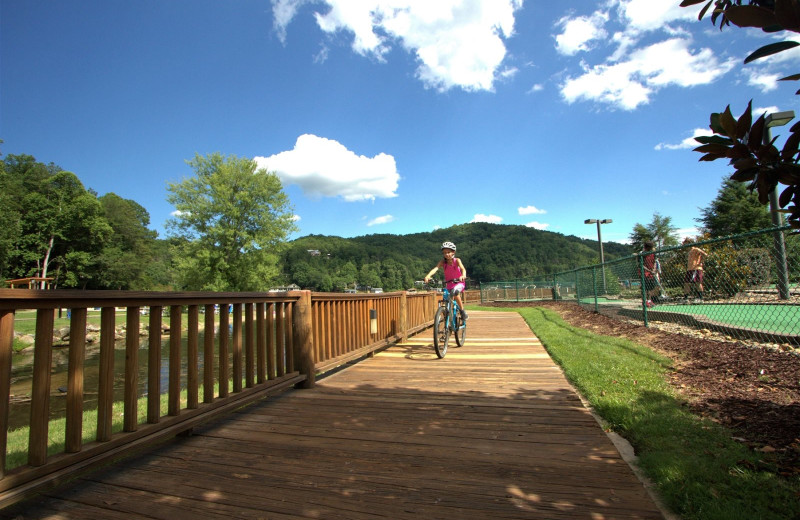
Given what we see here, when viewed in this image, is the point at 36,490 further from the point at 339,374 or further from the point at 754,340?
the point at 754,340

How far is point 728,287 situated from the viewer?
218 inches

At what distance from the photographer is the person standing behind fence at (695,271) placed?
6.22 m

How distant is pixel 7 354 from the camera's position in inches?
64.7

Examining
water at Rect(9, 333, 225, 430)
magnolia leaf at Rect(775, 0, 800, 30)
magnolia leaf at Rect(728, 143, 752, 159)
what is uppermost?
magnolia leaf at Rect(775, 0, 800, 30)

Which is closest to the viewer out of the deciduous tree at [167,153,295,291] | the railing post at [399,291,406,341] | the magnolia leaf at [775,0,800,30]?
the magnolia leaf at [775,0,800,30]

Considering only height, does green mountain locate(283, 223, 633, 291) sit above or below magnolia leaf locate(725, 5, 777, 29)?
above

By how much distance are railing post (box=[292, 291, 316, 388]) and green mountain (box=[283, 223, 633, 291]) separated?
55823 millimetres

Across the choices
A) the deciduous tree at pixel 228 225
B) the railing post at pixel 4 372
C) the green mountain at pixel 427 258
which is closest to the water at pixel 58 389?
the railing post at pixel 4 372

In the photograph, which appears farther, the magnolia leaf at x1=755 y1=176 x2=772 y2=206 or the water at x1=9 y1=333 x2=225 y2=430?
the water at x1=9 y1=333 x2=225 y2=430

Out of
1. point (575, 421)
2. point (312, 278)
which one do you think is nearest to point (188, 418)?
point (575, 421)

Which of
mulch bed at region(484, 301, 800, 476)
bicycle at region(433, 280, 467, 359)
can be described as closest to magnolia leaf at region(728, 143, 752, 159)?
mulch bed at region(484, 301, 800, 476)

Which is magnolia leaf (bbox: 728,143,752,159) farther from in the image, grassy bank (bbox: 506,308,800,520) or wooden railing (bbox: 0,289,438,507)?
wooden railing (bbox: 0,289,438,507)

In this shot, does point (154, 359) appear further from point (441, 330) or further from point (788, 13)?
point (441, 330)

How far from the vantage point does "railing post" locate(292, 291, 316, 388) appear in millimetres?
3922
